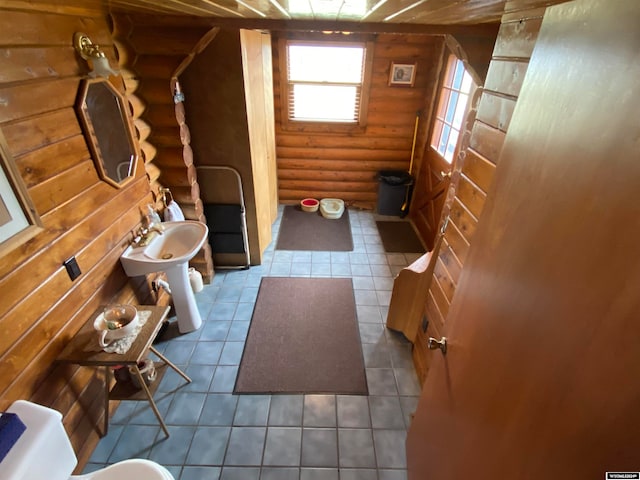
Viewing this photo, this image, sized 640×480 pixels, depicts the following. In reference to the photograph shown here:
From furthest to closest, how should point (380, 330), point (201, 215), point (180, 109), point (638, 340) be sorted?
1. point (201, 215)
2. point (380, 330)
3. point (180, 109)
4. point (638, 340)

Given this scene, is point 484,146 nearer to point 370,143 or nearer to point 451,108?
point 451,108

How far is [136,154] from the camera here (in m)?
2.22

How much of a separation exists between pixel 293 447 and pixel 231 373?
685 millimetres

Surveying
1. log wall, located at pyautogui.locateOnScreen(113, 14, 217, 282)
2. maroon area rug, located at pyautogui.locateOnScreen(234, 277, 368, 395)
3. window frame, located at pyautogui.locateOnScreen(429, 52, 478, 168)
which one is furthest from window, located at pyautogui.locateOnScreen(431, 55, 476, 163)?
log wall, located at pyautogui.locateOnScreen(113, 14, 217, 282)

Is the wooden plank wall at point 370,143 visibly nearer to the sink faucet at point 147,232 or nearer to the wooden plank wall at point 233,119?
the wooden plank wall at point 233,119

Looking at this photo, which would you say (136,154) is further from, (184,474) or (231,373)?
(184,474)

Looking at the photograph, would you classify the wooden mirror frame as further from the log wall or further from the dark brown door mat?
the dark brown door mat

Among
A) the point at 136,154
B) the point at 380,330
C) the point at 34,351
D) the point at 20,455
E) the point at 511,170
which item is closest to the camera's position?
the point at 511,170

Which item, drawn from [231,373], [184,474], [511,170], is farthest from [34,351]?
[511,170]

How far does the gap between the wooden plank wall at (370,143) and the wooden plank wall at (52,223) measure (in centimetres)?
277

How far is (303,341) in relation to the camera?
2529mm

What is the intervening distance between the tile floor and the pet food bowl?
87.8 inches

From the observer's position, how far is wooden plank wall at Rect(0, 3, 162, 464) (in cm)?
127

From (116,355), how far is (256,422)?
0.91 metres
